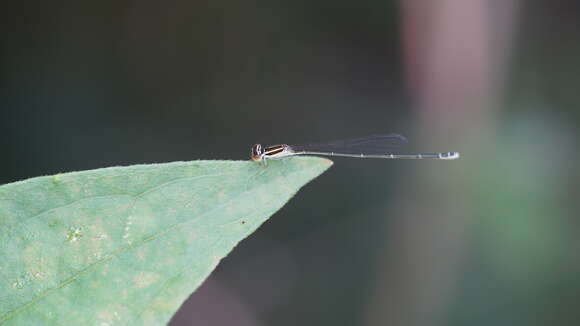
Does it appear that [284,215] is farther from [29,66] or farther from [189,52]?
[29,66]

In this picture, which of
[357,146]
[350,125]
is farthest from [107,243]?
[350,125]

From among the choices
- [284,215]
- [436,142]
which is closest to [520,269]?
[436,142]

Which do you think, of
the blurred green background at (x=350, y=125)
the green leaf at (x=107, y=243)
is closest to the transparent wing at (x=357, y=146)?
the blurred green background at (x=350, y=125)

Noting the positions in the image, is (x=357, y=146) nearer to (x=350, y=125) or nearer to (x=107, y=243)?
(x=350, y=125)

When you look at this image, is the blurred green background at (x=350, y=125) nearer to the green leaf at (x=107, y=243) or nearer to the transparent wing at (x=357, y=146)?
the transparent wing at (x=357, y=146)

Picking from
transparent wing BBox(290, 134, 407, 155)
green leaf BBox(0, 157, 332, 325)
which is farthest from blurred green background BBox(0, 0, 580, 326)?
green leaf BBox(0, 157, 332, 325)

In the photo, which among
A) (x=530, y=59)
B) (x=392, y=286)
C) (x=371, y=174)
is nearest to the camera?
(x=392, y=286)
